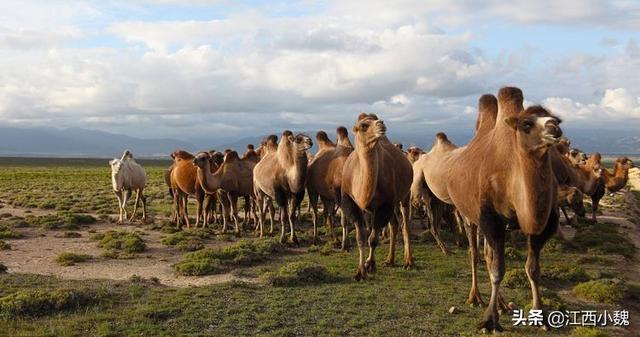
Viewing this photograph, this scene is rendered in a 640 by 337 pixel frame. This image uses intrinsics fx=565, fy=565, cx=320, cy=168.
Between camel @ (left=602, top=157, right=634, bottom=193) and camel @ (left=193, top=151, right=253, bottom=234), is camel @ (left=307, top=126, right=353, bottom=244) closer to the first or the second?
camel @ (left=193, top=151, right=253, bottom=234)

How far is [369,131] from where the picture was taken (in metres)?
10.4

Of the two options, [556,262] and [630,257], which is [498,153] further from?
[630,257]

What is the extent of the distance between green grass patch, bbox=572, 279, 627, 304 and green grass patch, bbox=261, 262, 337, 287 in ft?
14.8

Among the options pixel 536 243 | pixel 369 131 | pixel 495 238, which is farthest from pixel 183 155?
pixel 536 243

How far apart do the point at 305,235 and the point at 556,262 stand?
7467mm

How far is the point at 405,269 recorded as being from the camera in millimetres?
12234

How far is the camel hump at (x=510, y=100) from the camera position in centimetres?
756

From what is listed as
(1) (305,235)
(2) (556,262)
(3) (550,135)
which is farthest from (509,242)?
(3) (550,135)

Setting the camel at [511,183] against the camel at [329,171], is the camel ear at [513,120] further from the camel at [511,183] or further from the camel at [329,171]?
the camel at [329,171]

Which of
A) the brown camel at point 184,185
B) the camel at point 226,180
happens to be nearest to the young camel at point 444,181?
the camel at point 226,180

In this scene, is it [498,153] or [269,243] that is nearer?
[498,153]

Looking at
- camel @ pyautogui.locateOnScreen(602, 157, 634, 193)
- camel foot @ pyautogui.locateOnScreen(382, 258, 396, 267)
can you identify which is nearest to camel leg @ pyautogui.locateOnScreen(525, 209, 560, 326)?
camel foot @ pyautogui.locateOnScreen(382, 258, 396, 267)

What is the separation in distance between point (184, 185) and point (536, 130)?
1650cm

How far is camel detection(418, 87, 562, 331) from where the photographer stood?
21.1 ft
